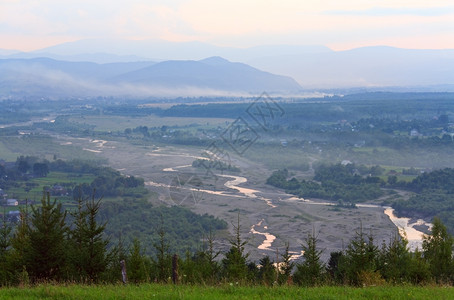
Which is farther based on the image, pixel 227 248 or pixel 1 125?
pixel 1 125

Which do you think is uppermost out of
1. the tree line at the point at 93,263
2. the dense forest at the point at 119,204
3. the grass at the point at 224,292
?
the grass at the point at 224,292

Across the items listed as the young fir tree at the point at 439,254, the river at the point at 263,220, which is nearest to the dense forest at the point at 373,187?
the river at the point at 263,220

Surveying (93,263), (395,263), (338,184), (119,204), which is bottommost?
(338,184)

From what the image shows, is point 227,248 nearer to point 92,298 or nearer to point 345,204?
point 345,204

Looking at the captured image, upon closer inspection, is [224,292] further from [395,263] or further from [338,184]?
[338,184]

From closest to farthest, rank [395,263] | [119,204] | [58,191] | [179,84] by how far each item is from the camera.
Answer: [395,263]
[119,204]
[58,191]
[179,84]

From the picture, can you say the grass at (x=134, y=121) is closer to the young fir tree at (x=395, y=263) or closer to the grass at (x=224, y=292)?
the young fir tree at (x=395, y=263)

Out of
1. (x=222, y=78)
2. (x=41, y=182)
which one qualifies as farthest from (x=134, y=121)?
(x=222, y=78)

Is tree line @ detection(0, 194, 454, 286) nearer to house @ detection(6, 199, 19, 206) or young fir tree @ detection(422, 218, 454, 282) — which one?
young fir tree @ detection(422, 218, 454, 282)

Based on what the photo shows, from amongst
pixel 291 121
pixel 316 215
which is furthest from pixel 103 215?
pixel 291 121
